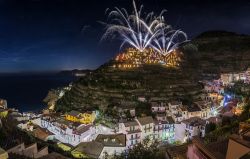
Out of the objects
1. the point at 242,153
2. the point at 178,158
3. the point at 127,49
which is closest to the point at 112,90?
the point at 127,49

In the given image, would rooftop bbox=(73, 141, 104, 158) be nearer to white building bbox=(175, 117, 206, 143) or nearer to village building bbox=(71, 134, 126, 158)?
village building bbox=(71, 134, 126, 158)

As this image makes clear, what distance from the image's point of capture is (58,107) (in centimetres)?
4994

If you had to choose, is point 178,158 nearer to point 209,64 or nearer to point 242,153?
point 242,153

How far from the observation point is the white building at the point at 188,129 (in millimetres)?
33088

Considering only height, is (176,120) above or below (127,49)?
below

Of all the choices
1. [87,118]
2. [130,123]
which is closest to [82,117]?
[87,118]

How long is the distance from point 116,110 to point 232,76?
91.7 feet

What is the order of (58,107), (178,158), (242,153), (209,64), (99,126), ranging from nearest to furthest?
(242,153) → (178,158) → (99,126) → (58,107) → (209,64)

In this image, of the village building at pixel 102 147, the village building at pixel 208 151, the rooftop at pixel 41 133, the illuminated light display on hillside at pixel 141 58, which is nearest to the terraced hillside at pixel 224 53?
the illuminated light display on hillside at pixel 141 58

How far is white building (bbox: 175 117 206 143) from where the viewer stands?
3309cm

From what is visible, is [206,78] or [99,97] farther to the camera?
[206,78]

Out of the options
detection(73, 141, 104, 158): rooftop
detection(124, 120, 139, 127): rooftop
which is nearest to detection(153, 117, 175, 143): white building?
detection(124, 120, 139, 127): rooftop

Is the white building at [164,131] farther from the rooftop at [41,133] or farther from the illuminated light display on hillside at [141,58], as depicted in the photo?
the illuminated light display on hillside at [141,58]

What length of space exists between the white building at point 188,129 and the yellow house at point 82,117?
1133 centimetres
